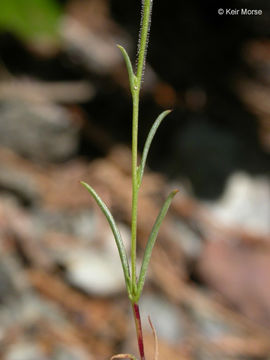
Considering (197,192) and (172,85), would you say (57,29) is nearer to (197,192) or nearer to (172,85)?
(172,85)

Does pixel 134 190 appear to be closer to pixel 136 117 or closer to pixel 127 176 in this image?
pixel 136 117

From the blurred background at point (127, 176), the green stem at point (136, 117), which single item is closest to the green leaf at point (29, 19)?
the blurred background at point (127, 176)

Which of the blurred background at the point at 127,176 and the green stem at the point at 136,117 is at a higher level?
the green stem at the point at 136,117

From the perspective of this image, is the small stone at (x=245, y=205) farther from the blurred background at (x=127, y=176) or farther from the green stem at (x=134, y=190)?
the green stem at (x=134, y=190)

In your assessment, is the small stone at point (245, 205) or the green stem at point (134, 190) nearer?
the green stem at point (134, 190)

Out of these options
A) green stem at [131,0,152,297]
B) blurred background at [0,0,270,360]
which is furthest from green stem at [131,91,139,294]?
blurred background at [0,0,270,360]

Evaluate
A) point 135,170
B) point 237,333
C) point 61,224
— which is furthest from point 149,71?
point 135,170

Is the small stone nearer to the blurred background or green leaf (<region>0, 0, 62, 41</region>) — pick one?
the blurred background

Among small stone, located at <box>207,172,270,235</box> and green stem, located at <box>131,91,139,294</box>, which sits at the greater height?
green stem, located at <box>131,91,139,294</box>
